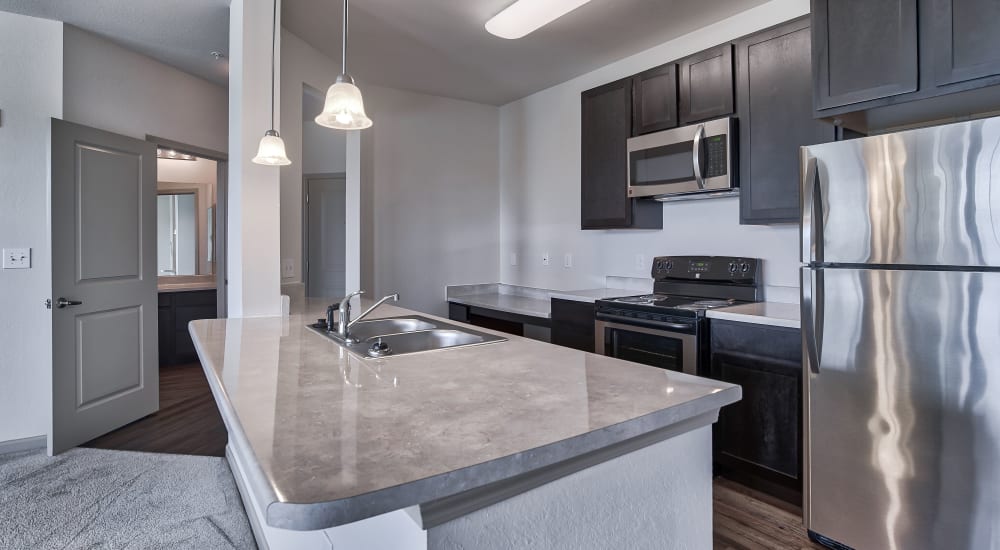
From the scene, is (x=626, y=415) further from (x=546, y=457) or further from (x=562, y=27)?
(x=562, y=27)

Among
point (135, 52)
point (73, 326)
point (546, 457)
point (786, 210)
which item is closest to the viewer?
point (546, 457)

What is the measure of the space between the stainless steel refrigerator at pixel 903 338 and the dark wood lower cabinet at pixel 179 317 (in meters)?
5.20

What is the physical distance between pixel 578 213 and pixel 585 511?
3.21m

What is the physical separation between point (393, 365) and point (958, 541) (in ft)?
6.21

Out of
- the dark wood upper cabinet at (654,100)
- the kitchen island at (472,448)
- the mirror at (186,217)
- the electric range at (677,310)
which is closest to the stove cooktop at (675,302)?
the electric range at (677,310)

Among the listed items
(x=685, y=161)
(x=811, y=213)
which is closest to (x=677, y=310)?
(x=811, y=213)

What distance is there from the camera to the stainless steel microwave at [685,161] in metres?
2.72

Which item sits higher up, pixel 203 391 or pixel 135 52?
pixel 135 52

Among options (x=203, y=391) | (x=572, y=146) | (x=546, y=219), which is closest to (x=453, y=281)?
(x=546, y=219)

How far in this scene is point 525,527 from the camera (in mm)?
892

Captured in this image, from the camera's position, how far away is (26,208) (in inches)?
117

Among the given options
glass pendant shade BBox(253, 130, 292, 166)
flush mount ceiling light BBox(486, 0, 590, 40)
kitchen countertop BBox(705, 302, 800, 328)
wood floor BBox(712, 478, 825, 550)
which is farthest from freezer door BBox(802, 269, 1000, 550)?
glass pendant shade BBox(253, 130, 292, 166)

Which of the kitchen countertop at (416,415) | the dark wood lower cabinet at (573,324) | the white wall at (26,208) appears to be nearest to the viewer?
the kitchen countertop at (416,415)

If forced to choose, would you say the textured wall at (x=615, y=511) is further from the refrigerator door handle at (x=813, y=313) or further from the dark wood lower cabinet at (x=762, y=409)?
the dark wood lower cabinet at (x=762, y=409)
